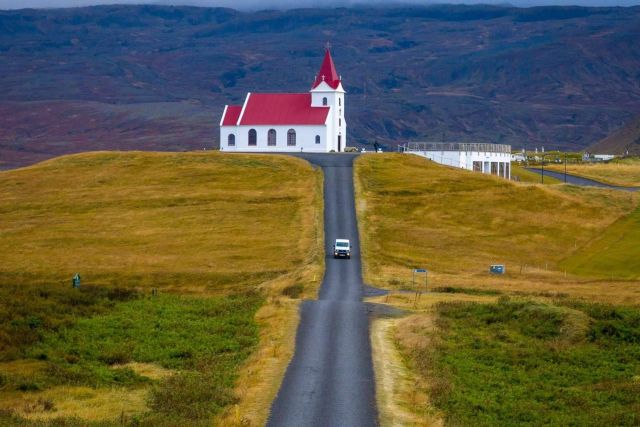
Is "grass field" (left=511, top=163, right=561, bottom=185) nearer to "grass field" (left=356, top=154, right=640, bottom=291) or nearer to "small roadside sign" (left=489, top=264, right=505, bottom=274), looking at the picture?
"grass field" (left=356, top=154, right=640, bottom=291)

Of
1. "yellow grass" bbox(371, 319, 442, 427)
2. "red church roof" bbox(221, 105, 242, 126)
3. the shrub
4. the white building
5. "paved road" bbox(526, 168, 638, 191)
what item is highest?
"red church roof" bbox(221, 105, 242, 126)

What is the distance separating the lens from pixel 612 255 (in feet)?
256

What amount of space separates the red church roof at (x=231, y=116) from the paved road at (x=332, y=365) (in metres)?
60.0

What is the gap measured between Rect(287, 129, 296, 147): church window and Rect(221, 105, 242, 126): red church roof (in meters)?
6.64

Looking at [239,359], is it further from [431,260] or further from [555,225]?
[555,225]

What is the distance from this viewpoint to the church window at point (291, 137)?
12369 centimetres

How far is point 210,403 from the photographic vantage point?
34500 mm

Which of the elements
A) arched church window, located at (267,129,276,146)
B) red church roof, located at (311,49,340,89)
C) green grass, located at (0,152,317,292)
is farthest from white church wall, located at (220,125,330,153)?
green grass, located at (0,152,317,292)

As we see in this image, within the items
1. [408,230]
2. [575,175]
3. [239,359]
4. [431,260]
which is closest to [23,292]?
[239,359]

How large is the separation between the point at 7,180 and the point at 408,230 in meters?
43.2

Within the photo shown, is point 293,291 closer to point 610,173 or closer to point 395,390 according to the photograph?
point 395,390

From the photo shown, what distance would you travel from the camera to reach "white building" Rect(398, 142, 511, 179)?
12244 centimetres

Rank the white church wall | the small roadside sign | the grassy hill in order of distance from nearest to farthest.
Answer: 1. the grassy hill
2. the small roadside sign
3. the white church wall

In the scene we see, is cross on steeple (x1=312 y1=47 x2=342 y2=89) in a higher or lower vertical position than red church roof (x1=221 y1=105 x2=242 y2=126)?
higher
